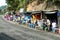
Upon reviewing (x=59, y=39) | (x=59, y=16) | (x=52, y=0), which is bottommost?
(x=59, y=39)

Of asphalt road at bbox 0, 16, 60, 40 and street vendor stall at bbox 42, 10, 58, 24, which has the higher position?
street vendor stall at bbox 42, 10, 58, 24

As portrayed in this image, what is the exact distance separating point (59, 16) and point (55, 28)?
344cm

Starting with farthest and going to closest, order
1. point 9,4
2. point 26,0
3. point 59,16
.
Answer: point 9,4 → point 26,0 → point 59,16

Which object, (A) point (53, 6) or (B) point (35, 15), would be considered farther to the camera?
(B) point (35, 15)

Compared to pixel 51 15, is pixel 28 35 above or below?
below

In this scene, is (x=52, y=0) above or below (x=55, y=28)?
above

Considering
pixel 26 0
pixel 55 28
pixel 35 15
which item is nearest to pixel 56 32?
pixel 55 28

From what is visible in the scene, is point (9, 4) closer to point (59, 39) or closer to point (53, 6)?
point (53, 6)

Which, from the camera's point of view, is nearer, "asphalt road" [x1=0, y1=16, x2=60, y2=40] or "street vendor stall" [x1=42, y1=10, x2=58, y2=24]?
"asphalt road" [x1=0, y1=16, x2=60, y2=40]

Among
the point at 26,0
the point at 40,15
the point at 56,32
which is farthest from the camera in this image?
the point at 26,0

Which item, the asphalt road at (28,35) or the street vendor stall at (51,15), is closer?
the asphalt road at (28,35)

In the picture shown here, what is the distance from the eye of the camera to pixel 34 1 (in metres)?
62.1

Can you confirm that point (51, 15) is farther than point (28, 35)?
Yes

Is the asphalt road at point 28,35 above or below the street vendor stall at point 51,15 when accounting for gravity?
below
